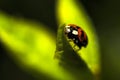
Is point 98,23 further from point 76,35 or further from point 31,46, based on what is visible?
point 31,46

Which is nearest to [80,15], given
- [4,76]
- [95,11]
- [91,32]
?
[91,32]

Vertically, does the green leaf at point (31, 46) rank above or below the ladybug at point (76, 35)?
below

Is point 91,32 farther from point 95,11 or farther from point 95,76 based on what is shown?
point 95,11

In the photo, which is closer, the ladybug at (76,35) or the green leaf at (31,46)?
the green leaf at (31,46)

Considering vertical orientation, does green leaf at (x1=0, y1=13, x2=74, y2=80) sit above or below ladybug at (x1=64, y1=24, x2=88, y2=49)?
below

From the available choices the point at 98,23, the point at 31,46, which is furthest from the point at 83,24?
the point at 98,23
